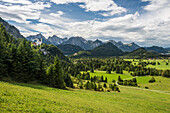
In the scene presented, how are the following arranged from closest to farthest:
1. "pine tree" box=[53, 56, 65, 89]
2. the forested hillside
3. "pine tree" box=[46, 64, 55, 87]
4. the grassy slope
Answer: the grassy slope → the forested hillside → "pine tree" box=[46, 64, 55, 87] → "pine tree" box=[53, 56, 65, 89]

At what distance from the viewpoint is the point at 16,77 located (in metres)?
37.5

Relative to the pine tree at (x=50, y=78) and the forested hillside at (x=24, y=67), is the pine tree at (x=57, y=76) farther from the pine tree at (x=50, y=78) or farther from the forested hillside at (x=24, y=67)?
the pine tree at (x=50, y=78)

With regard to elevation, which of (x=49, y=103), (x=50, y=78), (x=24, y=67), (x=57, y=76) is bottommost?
(x=50, y=78)

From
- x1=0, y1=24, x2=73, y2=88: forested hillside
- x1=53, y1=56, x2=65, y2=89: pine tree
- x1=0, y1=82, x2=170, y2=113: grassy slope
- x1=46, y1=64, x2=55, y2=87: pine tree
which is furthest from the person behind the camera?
x1=53, y1=56, x2=65, y2=89: pine tree

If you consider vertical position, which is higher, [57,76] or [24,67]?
[24,67]

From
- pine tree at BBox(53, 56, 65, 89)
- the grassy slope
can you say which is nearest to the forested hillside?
pine tree at BBox(53, 56, 65, 89)

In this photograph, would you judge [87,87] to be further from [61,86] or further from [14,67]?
[14,67]

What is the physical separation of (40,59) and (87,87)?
4494 cm

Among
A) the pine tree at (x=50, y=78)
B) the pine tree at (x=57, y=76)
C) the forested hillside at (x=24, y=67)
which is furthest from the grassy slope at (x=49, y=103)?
the pine tree at (x=57, y=76)

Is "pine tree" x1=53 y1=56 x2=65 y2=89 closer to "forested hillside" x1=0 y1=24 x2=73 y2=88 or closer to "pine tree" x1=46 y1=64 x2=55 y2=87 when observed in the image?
"forested hillside" x1=0 y1=24 x2=73 y2=88

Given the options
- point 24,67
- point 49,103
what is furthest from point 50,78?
point 49,103

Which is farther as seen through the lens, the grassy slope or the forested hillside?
the forested hillside

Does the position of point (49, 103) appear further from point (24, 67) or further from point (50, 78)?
point (50, 78)

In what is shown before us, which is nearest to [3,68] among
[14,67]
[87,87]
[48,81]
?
[14,67]
